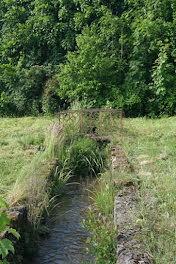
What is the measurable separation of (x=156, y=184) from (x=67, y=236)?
1.35 m

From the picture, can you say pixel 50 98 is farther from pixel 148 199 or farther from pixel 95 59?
pixel 148 199

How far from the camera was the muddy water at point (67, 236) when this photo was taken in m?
3.43

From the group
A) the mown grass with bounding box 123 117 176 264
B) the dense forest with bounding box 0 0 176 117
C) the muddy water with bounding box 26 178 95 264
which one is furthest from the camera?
the dense forest with bounding box 0 0 176 117

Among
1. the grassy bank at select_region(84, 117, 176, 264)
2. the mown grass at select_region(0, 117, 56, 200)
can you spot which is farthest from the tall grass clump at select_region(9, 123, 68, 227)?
the grassy bank at select_region(84, 117, 176, 264)

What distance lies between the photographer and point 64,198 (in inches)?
203

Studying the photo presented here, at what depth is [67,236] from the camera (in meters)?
3.90

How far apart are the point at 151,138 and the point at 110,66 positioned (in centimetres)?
492

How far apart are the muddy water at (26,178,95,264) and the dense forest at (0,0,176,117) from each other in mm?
5454

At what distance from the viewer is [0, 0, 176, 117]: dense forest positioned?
11430mm

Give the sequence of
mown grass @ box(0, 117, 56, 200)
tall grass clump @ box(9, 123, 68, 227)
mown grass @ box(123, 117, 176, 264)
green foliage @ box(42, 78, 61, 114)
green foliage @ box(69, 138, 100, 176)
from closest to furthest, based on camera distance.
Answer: mown grass @ box(123, 117, 176, 264) → tall grass clump @ box(9, 123, 68, 227) → mown grass @ box(0, 117, 56, 200) → green foliage @ box(69, 138, 100, 176) → green foliage @ box(42, 78, 61, 114)

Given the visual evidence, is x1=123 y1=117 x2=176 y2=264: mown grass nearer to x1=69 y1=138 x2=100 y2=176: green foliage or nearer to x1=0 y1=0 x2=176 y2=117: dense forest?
x1=69 y1=138 x2=100 y2=176: green foliage

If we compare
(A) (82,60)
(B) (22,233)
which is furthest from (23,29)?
(B) (22,233)

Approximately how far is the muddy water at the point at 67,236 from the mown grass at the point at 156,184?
0.75m

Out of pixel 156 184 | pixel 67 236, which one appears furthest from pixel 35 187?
pixel 156 184
